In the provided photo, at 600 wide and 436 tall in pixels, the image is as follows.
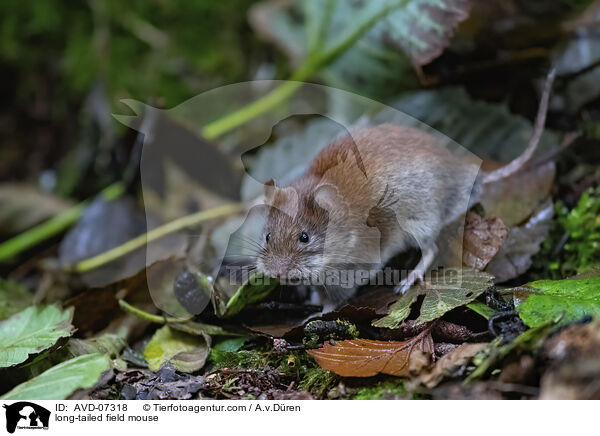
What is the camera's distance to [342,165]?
2.50 metres

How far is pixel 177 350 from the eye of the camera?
7.64 ft

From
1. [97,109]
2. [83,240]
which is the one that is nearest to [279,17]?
[97,109]

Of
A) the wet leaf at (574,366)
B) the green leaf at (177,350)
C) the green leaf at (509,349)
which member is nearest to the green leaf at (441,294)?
the green leaf at (509,349)

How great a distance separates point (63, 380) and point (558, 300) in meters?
1.85

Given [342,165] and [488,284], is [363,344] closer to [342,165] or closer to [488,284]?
[488,284]

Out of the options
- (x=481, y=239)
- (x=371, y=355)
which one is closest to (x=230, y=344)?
(x=371, y=355)

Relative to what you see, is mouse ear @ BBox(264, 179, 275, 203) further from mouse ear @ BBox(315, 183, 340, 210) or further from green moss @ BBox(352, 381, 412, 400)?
green moss @ BBox(352, 381, 412, 400)

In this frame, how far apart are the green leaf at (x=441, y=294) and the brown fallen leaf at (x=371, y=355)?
0.07m

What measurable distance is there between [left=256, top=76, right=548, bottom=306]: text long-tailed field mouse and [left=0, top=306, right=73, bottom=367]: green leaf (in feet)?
2.96

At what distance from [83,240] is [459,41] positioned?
273 cm

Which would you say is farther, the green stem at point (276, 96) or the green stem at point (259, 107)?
the green stem at point (259, 107)
